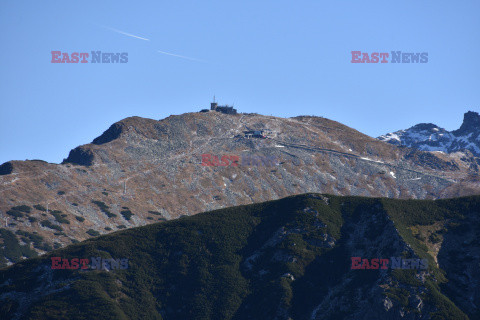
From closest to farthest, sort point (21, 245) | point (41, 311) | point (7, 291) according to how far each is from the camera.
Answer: point (41, 311) < point (7, 291) < point (21, 245)

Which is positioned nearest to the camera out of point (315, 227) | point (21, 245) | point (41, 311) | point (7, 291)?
point (41, 311)

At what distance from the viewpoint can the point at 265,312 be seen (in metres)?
125

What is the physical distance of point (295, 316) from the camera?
123 m

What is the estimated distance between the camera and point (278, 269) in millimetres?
134500

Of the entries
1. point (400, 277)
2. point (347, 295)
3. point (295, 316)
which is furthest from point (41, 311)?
point (400, 277)

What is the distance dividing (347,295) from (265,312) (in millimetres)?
15551

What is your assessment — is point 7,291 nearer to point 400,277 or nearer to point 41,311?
point 41,311

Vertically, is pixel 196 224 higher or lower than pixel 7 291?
higher

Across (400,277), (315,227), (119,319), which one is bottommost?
(119,319)

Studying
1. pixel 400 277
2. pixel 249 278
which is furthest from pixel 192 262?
pixel 400 277

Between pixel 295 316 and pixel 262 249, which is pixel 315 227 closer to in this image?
pixel 262 249

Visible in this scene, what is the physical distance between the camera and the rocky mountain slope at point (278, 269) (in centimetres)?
12075

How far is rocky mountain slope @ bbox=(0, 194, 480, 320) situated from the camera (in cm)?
12075

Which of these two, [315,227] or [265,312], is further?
[315,227]
